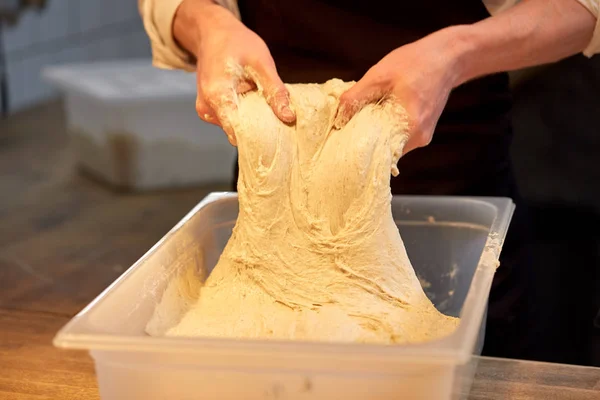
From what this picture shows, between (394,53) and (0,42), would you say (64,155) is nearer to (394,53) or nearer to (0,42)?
(0,42)

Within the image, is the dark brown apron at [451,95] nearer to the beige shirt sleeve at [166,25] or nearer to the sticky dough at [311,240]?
the beige shirt sleeve at [166,25]

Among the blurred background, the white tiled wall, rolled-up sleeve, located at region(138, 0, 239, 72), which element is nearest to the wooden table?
the blurred background

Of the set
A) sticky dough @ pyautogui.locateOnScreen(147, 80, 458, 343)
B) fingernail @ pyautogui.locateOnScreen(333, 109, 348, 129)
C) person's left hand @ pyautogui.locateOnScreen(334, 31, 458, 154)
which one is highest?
person's left hand @ pyautogui.locateOnScreen(334, 31, 458, 154)

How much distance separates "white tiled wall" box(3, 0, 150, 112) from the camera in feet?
8.23

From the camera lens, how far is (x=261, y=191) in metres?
0.66

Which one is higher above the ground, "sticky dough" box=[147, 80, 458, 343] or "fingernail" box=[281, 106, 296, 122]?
"fingernail" box=[281, 106, 296, 122]

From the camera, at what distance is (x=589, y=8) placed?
73 centimetres

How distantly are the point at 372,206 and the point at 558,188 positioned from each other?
86 centimetres

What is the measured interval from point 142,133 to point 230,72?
127 cm

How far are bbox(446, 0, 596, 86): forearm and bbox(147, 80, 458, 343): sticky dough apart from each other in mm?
127

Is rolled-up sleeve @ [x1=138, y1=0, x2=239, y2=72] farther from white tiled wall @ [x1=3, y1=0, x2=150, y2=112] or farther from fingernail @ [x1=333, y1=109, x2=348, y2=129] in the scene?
white tiled wall @ [x1=3, y1=0, x2=150, y2=112]

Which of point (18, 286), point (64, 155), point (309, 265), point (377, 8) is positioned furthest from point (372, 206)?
point (64, 155)

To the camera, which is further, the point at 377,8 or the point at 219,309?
the point at 377,8

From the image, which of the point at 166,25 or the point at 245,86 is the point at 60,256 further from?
the point at 245,86
